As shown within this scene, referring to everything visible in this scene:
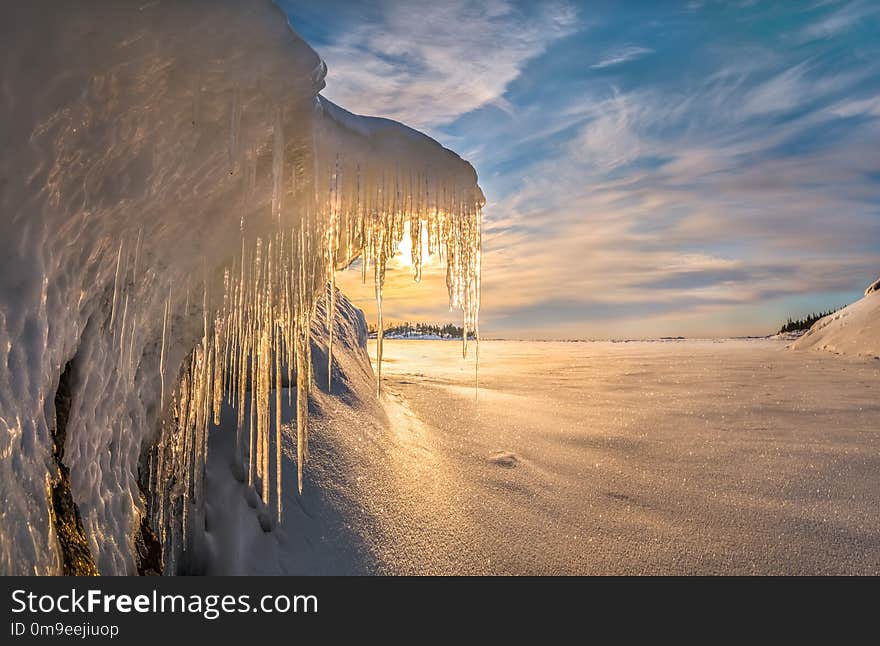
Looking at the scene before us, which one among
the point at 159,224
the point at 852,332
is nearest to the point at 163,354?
the point at 159,224

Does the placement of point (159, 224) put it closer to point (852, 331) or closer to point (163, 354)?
point (163, 354)

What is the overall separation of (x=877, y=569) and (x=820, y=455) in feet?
7.04

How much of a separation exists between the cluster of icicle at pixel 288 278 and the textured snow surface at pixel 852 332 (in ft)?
44.6

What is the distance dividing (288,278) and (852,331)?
16.7 metres

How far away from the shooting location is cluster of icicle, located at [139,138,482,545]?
11.1 feet

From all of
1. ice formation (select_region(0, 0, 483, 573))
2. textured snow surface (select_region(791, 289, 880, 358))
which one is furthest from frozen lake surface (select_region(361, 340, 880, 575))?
textured snow surface (select_region(791, 289, 880, 358))

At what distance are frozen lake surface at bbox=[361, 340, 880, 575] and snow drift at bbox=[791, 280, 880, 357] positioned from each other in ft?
21.9

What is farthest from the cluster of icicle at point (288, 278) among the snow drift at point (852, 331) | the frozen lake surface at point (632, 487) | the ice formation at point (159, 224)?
the snow drift at point (852, 331)

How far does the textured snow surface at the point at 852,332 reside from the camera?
41.4 ft

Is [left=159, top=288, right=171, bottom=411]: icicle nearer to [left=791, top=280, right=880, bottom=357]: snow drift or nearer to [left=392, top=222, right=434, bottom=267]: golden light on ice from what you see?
[left=392, top=222, right=434, bottom=267]: golden light on ice

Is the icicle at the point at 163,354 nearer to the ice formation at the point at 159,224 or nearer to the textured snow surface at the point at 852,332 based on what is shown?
the ice formation at the point at 159,224

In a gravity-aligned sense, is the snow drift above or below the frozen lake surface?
above

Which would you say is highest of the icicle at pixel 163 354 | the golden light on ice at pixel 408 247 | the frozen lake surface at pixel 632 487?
the golden light on ice at pixel 408 247

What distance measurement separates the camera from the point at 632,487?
425 centimetres
